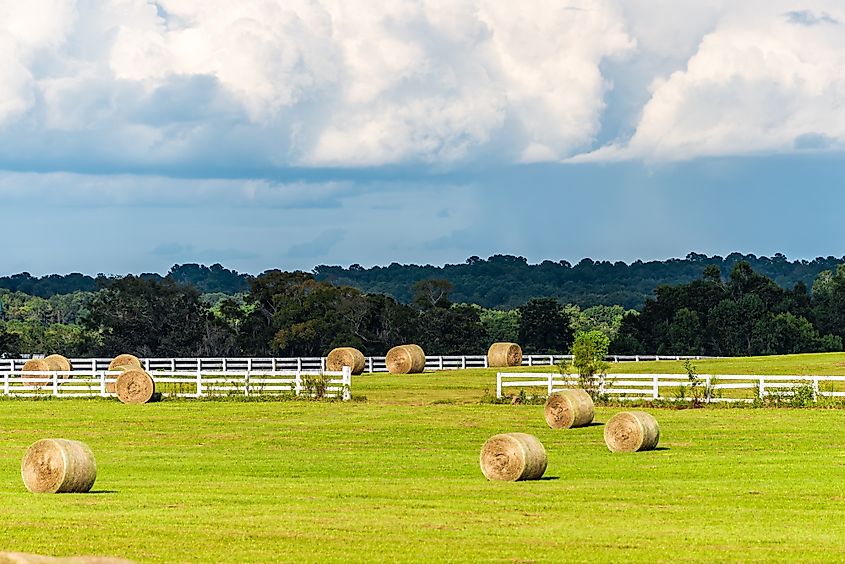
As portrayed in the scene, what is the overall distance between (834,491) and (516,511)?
5.77 metres

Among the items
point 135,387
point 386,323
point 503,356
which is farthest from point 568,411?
point 386,323

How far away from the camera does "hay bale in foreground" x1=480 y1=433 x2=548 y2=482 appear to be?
23.2 meters

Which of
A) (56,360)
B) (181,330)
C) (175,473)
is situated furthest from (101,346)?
(175,473)

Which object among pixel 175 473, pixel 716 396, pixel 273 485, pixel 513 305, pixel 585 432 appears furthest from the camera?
pixel 513 305

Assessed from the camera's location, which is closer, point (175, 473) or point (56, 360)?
point (175, 473)

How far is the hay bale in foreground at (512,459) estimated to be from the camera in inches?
914

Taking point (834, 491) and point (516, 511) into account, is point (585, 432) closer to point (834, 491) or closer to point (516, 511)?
point (834, 491)

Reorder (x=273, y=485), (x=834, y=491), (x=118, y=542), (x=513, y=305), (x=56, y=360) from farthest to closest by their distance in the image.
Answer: (x=513, y=305), (x=56, y=360), (x=273, y=485), (x=834, y=491), (x=118, y=542)

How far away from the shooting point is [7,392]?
163 ft

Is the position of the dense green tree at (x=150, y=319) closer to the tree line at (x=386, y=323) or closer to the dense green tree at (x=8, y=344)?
the tree line at (x=386, y=323)

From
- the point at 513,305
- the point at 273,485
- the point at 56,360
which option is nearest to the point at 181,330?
the point at 56,360

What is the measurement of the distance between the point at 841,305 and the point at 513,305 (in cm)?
10308

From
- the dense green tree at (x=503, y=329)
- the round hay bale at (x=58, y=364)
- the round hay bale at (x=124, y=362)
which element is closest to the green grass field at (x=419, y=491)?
the round hay bale at (x=124, y=362)

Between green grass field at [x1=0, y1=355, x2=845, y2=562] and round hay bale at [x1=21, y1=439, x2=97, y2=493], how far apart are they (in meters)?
0.26
